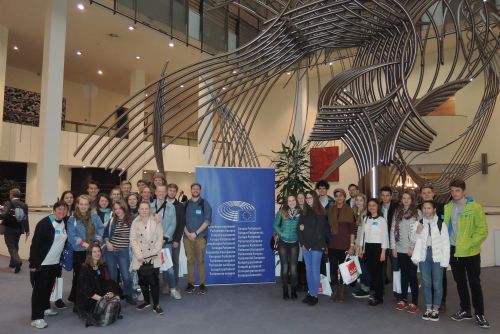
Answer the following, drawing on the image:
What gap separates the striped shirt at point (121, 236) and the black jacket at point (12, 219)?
118 inches

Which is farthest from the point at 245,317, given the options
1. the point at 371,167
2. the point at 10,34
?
the point at 10,34

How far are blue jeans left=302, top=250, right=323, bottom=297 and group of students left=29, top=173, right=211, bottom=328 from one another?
135cm

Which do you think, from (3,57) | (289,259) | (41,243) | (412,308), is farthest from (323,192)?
(3,57)

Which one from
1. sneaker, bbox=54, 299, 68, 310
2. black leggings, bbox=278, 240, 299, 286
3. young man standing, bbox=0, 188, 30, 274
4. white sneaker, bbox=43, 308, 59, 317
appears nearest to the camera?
white sneaker, bbox=43, 308, 59, 317

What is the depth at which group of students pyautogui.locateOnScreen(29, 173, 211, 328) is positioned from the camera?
13.3ft

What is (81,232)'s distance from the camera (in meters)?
4.50

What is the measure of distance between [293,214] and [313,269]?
26.2 inches

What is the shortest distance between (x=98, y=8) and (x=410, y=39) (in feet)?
26.6

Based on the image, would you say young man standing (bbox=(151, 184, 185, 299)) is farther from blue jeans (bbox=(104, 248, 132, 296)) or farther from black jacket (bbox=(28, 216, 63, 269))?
black jacket (bbox=(28, 216, 63, 269))

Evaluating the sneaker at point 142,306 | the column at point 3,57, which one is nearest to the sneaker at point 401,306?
the sneaker at point 142,306

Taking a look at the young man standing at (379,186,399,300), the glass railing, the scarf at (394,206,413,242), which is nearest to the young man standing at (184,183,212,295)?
the young man standing at (379,186,399,300)

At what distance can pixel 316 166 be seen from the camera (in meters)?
16.2

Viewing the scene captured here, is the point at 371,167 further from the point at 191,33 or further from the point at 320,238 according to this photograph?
the point at 191,33

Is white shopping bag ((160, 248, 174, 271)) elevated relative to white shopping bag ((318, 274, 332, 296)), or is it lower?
elevated
